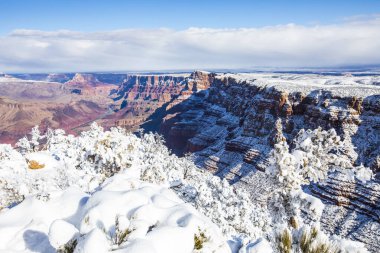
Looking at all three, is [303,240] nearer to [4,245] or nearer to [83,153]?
[4,245]

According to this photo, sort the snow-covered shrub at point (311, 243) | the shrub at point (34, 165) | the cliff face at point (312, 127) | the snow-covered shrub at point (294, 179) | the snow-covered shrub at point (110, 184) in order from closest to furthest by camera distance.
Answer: the snow-covered shrub at point (110, 184), the snow-covered shrub at point (311, 243), the snow-covered shrub at point (294, 179), the shrub at point (34, 165), the cliff face at point (312, 127)

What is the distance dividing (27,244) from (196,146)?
115341 millimetres

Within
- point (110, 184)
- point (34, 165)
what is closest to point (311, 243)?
point (110, 184)

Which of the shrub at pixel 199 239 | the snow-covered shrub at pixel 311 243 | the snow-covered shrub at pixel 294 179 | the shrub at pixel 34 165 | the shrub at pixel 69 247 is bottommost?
the shrub at pixel 34 165

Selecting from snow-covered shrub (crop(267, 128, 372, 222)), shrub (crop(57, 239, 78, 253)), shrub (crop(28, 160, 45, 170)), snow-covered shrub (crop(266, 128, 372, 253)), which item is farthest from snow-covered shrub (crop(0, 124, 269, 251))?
snow-covered shrub (crop(267, 128, 372, 222))

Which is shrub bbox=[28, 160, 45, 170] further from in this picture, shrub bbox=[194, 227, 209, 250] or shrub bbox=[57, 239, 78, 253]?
shrub bbox=[194, 227, 209, 250]

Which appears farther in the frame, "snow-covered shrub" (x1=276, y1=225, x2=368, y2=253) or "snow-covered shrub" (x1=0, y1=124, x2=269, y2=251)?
"snow-covered shrub" (x1=276, y1=225, x2=368, y2=253)

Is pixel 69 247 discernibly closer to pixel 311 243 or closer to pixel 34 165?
pixel 311 243

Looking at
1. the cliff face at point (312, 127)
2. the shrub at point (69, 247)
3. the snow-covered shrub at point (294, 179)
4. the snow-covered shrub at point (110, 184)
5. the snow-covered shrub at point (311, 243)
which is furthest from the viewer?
the cliff face at point (312, 127)

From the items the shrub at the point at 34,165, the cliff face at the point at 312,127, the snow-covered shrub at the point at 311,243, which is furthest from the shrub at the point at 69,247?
the cliff face at the point at 312,127

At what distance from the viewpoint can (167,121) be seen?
18962cm

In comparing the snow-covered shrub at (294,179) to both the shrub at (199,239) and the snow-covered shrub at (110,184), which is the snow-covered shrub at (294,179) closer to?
the snow-covered shrub at (110,184)

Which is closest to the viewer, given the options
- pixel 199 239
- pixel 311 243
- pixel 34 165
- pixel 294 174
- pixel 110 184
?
pixel 199 239

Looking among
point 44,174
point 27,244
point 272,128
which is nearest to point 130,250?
point 27,244
